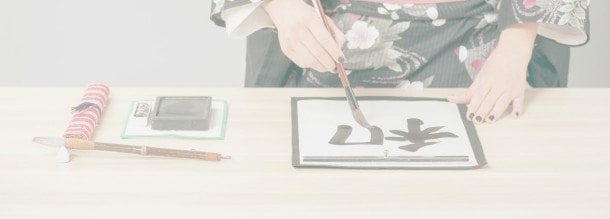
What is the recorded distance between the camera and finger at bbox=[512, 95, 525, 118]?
1206 mm

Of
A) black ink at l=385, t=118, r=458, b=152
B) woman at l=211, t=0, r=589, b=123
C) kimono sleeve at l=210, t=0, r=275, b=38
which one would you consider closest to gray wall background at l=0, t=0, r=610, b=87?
woman at l=211, t=0, r=589, b=123

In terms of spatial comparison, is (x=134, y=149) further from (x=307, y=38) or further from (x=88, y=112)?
(x=307, y=38)

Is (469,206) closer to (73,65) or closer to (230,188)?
(230,188)

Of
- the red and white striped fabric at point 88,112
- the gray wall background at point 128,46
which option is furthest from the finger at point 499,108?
the gray wall background at point 128,46

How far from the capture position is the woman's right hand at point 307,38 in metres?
1.18

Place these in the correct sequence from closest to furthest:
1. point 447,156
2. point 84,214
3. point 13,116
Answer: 1. point 84,214
2. point 447,156
3. point 13,116

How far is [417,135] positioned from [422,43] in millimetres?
278

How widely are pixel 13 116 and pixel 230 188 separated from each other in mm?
334

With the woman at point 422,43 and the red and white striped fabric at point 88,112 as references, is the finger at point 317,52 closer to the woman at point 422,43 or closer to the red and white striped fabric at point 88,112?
the woman at point 422,43

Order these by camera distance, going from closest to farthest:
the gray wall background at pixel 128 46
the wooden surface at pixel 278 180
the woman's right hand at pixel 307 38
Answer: the wooden surface at pixel 278 180 → the woman's right hand at pixel 307 38 → the gray wall background at pixel 128 46

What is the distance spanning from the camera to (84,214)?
947 millimetres

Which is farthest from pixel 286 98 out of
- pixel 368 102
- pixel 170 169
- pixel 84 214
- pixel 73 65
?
pixel 73 65

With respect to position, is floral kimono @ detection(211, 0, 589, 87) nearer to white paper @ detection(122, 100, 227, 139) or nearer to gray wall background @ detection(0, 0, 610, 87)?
white paper @ detection(122, 100, 227, 139)

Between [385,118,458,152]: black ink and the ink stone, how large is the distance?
21cm
